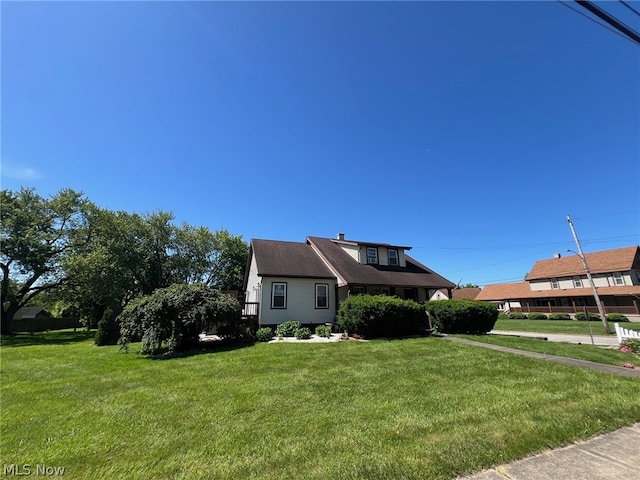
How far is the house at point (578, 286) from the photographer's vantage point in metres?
33.4

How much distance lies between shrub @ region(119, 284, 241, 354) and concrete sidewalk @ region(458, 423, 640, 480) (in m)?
10.4

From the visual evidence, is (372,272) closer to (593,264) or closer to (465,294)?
(593,264)

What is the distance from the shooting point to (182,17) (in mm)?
8602

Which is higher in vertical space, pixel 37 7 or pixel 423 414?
pixel 37 7

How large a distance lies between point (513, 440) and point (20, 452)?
6427 mm

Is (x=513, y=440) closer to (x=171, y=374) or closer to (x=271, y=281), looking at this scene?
(x=171, y=374)

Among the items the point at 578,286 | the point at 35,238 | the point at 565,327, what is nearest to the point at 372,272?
the point at 565,327

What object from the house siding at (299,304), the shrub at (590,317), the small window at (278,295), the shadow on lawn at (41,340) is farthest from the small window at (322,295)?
the shrub at (590,317)

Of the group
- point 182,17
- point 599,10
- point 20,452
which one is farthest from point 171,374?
point 599,10

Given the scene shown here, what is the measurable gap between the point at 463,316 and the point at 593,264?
120 ft

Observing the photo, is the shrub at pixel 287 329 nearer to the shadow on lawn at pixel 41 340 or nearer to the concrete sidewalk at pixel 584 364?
Result: the concrete sidewalk at pixel 584 364

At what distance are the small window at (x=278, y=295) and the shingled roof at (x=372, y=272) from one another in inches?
137

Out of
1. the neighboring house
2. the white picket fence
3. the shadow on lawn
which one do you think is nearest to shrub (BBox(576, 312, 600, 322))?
the neighboring house

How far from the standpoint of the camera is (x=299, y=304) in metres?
17.0
